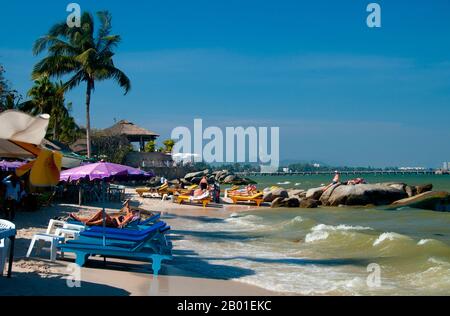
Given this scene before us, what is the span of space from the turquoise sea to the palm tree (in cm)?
1370

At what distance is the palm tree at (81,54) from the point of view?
96.6 ft

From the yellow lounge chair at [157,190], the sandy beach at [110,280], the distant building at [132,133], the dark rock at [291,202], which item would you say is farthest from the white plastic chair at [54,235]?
the distant building at [132,133]

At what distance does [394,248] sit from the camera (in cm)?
1382

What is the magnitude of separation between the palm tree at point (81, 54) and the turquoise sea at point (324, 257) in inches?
539

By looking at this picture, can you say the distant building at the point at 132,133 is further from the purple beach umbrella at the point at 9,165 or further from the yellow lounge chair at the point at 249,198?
the purple beach umbrella at the point at 9,165

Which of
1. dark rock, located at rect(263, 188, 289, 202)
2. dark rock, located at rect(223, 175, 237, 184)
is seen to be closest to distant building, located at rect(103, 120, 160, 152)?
dark rock, located at rect(223, 175, 237, 184)

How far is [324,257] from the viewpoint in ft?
40.7

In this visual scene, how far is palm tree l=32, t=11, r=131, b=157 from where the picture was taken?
29.4 metres

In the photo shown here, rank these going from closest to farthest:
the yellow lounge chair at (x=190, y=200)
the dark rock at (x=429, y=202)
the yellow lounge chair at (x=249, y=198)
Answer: the yellow lounge chair at (x=190, y=200), the dark rock at (x=429, y=202), the yellow lounge chair at (x=249, y=198)

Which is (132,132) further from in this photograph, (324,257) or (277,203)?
(324,257)

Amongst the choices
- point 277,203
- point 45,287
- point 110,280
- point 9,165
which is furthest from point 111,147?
point 45,287

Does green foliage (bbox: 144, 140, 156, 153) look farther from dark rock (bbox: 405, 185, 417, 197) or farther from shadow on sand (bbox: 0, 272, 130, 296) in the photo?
shadow on sand (bbox: 0, 272, 130, 296)

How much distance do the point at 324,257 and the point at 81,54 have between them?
71.7 feet

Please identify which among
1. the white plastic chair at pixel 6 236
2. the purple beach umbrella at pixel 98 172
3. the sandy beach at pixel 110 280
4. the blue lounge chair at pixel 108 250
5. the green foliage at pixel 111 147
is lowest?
the sandy beach at pixel 110 280
